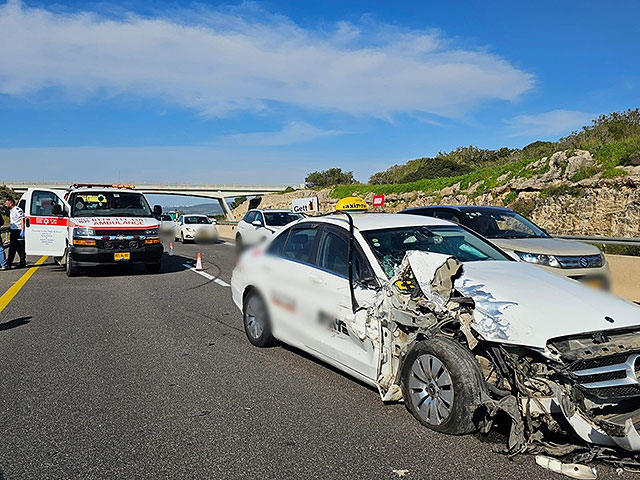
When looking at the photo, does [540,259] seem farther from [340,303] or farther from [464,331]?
[464,331]

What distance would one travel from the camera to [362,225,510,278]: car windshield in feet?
18.0

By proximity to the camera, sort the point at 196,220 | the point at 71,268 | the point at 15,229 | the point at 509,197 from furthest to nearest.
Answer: the point at 196,220, the point at 509,197, the point at 15,229, the point at 71,268

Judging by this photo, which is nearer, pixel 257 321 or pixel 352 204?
pixel 257 321

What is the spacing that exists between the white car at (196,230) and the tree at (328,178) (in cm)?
4439

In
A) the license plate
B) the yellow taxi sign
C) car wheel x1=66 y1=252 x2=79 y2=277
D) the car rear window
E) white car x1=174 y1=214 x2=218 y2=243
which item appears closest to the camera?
the car rear window

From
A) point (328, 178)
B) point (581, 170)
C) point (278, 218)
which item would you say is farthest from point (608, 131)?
point (328, 178)

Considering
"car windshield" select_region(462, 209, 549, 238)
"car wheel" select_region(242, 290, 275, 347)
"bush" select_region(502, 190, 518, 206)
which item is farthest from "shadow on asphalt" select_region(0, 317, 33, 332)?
"bush" select_region(502, 190, 518, 206)

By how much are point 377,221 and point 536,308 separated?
227 centimetres

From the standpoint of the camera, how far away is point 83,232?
13.3m

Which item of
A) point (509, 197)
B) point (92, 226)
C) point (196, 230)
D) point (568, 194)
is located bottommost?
point (196, 230)

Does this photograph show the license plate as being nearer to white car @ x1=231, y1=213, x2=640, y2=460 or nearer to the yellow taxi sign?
white car @ x1=231, y1=213, x2=640, y2=460

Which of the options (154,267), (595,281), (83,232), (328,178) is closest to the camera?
(595,281)

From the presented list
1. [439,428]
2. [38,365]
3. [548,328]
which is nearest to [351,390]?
[439,428]

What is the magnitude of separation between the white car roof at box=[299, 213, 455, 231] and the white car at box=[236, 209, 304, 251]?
1176cm
